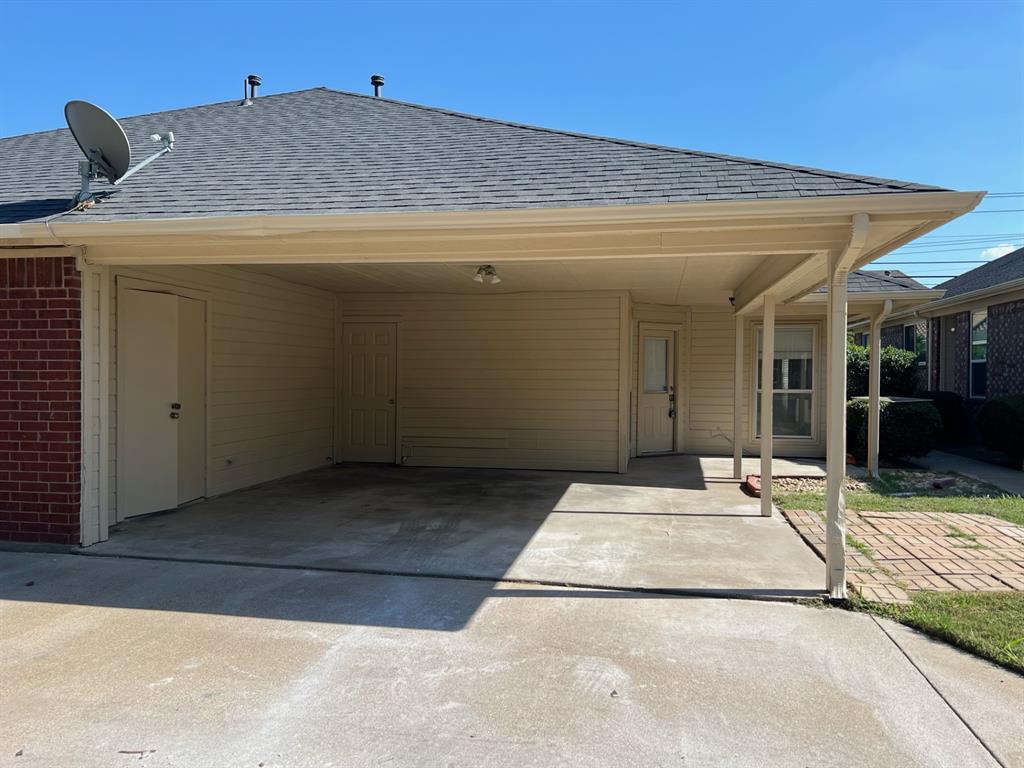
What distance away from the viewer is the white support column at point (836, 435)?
4.46m

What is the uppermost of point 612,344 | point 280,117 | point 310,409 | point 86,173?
point 280,117

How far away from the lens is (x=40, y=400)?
563 centimetres

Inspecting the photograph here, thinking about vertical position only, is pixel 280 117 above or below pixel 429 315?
above

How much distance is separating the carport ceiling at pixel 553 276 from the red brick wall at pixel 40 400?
7.10 ft

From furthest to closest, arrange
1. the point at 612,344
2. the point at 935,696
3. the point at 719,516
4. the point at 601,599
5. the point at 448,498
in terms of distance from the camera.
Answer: the point at 612,344 < the point at 448,498 < the point at 719,516 < the point at 601,599 < the point at 935,696

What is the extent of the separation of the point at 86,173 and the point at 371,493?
432cm

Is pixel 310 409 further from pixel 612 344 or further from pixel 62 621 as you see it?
pixel 62 621

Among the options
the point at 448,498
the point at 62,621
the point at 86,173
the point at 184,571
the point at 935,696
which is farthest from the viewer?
the point at 448,498

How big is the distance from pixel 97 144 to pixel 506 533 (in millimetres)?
4832

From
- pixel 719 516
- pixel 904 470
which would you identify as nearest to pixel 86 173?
pixel 719 516

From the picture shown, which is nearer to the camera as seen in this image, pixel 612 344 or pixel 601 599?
pixel 601 599

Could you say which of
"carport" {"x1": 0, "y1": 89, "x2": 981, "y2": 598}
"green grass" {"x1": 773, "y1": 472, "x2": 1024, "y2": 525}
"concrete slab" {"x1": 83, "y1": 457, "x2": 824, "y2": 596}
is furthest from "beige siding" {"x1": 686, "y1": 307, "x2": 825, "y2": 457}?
"green grass" {"x1": 773, "y1": 472, "x2": 1024, "y2": 525}

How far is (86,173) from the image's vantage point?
227 inches

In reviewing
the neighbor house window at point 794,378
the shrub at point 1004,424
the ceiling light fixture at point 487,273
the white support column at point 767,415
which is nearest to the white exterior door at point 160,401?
the ceiling light fixture at point 487,273
